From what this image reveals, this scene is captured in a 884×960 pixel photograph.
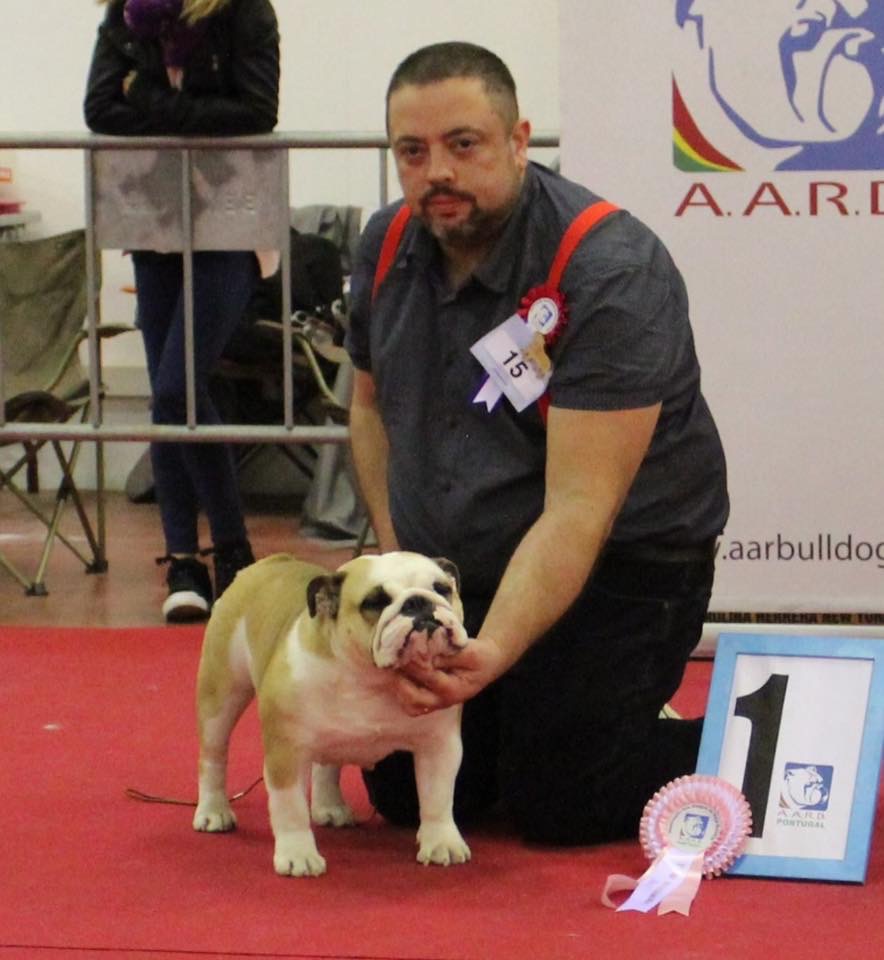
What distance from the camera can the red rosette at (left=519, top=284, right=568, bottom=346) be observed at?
101 inches

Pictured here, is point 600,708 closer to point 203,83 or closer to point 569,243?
point 569,243

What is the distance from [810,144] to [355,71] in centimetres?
355

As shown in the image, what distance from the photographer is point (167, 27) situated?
4.35 meters

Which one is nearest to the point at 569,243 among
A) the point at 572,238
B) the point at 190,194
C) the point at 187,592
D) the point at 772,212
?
Answer: the point at 572,238

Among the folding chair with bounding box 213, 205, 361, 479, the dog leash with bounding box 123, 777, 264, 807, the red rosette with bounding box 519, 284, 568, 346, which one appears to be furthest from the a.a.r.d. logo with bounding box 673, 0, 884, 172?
the folding chair with bounding box 213, 205, 361, 479

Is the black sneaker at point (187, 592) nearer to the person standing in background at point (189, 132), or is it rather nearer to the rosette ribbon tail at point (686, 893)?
the person standing in background at point (189, 132)

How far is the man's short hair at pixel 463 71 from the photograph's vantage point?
252 centimetres

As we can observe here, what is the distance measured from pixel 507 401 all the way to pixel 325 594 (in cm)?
42

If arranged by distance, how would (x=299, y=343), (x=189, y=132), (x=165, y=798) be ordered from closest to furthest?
(x=165, y=798) → (x=189, y=132) → (x=299, y=343)

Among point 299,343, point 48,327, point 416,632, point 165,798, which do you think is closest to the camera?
point 416,632

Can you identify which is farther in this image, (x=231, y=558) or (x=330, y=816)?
(x=231, y=558)

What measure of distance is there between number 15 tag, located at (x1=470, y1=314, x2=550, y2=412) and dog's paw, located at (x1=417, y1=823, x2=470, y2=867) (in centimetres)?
58

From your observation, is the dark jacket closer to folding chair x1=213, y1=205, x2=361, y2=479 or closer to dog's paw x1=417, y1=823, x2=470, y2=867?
folding chair x1=213, y1=205, x2=361, y2=479

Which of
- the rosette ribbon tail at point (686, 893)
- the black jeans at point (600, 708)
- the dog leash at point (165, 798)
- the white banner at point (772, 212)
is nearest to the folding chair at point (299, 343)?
the white banner at point (772, 212)
